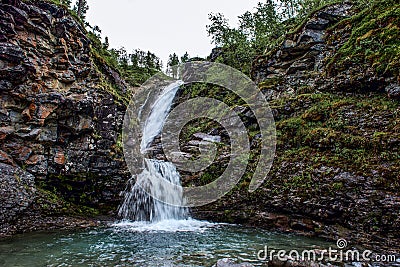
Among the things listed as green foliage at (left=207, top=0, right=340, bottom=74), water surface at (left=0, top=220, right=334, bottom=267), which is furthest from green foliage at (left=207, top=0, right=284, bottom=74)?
water surface at (left=0, top=220, right=334, bottom=267)

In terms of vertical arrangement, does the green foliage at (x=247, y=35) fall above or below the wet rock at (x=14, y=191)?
above

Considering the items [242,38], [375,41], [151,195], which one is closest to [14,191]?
[151,195]

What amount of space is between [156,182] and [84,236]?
433 cm

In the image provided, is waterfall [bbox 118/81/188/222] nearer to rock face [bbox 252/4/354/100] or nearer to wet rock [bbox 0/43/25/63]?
wet rock [bbox 0/43/25/63]

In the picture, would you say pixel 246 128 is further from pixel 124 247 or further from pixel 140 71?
pixel 140 71

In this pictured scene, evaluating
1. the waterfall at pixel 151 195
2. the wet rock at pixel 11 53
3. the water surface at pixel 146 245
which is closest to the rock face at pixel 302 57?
the waterfall at pixel 151 195

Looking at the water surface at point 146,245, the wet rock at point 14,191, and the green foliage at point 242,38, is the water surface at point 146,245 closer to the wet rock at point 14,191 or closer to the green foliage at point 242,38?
the wet rock at point 14,191

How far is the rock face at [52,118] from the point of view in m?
10.0

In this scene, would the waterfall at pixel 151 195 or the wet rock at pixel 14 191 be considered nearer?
the wet rock at pixel 14 191

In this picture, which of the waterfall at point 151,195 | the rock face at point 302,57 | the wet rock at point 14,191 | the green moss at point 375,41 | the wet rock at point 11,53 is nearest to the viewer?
the wet rock at point 14,191

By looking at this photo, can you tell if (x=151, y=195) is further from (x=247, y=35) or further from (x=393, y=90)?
(x=247, y=35)

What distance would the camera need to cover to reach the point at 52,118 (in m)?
11.1

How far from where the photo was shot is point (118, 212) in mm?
11648

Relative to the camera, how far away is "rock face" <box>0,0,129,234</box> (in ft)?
32.9
